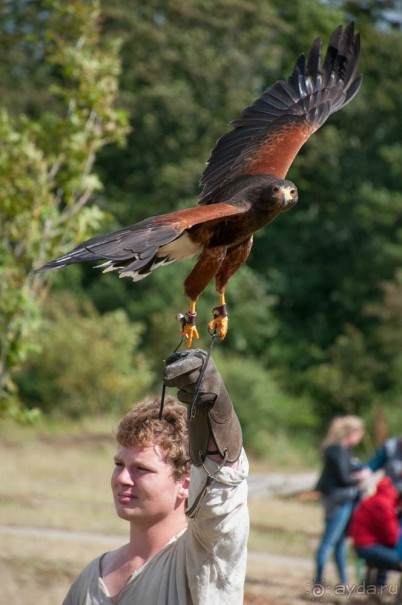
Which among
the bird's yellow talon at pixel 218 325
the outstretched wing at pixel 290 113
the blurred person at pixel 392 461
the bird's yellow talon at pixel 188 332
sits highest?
the outstretched wing at pixel 290 113

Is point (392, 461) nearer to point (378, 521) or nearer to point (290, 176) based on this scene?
point (378, 521)

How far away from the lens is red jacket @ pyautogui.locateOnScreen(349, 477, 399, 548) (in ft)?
24.5

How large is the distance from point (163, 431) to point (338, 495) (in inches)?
227

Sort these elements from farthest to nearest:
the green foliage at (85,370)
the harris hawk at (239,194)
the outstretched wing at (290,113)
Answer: the green foliage at (85,370)
the outstretched wing at (290,113)
the harris hawk at (239,194)

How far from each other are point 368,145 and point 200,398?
2755 centimetres

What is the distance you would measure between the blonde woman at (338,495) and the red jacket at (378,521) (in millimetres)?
762

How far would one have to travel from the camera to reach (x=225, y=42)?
28.6 m

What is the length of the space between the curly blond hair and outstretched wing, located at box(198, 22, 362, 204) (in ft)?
3.06

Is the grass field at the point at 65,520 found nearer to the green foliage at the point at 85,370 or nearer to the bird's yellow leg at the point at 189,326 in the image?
the green foliage at the point at 85,370

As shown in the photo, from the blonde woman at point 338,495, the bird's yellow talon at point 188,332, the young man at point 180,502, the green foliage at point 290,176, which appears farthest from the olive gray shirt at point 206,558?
the green foliage at point 290,176

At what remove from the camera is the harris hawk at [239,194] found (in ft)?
8.82

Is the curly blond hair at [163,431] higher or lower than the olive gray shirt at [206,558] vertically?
higher

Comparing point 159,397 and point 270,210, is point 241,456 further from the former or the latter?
point 270,210

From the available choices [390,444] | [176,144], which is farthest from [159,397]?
[176,144]
